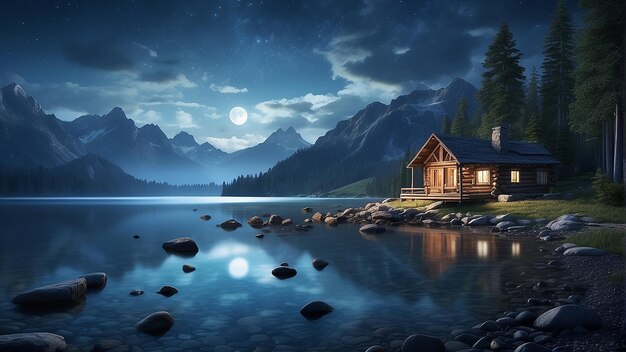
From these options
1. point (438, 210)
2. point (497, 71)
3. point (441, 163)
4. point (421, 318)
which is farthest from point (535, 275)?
point (497, 71)

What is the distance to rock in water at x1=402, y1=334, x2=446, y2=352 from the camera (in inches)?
296

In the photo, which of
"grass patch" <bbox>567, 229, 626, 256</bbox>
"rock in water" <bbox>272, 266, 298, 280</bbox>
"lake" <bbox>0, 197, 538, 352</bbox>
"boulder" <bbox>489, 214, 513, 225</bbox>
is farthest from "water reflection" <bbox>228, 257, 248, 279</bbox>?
"boulder" <bbox>489, 214, 513, 225</bbox>

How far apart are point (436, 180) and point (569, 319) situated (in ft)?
127

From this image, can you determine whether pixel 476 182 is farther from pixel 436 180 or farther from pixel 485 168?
pixel 436 180

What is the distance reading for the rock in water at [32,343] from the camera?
7395 millimetres

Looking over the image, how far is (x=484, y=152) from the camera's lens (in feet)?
137

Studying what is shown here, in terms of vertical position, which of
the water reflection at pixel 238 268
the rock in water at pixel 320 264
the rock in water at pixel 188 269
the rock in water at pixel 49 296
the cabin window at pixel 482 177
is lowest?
the water reflection at pixel 238 268

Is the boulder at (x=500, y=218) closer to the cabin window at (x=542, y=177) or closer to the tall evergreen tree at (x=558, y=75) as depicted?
the cabin window at (x=542, y=177)

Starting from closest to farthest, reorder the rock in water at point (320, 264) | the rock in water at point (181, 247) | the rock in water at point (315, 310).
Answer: the rock in water at point (315, 310), the rock in water at point (320, 264), the rock in water at point (181, 247)

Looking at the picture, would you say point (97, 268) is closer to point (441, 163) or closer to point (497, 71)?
point (441, 163)

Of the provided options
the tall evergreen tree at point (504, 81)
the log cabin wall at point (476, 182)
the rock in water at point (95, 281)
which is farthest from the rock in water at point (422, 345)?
the tall evergreen tree at point (504, 81)

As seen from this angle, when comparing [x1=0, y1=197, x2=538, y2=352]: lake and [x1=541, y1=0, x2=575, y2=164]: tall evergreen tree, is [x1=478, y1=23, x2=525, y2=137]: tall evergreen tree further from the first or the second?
[x1=0, y1=197, x2=538, y2=352]: lake

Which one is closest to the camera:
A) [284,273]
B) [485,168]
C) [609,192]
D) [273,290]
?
[273,290]

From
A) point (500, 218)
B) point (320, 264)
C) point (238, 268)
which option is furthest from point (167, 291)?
point (500, 218)
